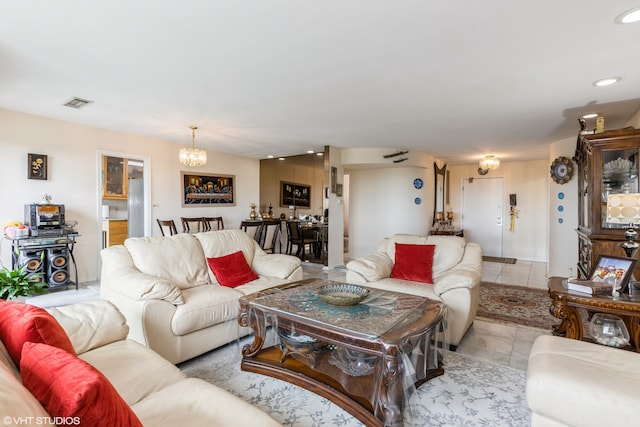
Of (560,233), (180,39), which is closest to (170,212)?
(180,39)

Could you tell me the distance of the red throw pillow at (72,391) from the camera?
2.35 feet

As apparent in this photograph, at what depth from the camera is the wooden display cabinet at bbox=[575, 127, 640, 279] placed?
3.10m

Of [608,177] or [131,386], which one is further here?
[608,177]

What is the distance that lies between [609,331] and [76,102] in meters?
5.15

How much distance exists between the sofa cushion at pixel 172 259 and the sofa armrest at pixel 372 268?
56.4 inches

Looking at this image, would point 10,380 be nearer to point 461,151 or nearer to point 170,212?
point 170,212

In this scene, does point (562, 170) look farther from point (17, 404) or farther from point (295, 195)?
point (17, 404)

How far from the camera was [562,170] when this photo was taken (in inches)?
198

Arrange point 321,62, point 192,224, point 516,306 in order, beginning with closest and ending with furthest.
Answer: point 321,62, point 516,306, point 192,224

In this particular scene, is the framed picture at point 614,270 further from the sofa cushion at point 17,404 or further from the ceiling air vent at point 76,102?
the ceiling air vent at point 76,102

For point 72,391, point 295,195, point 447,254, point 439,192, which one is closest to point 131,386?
point 72,391

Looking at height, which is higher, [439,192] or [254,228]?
[439,192]

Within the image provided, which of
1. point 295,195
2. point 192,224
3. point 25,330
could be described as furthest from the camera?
point 295,195

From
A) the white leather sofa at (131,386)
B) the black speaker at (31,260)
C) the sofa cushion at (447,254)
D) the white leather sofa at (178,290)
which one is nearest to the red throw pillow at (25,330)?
the white leather sofa at (131,386)
